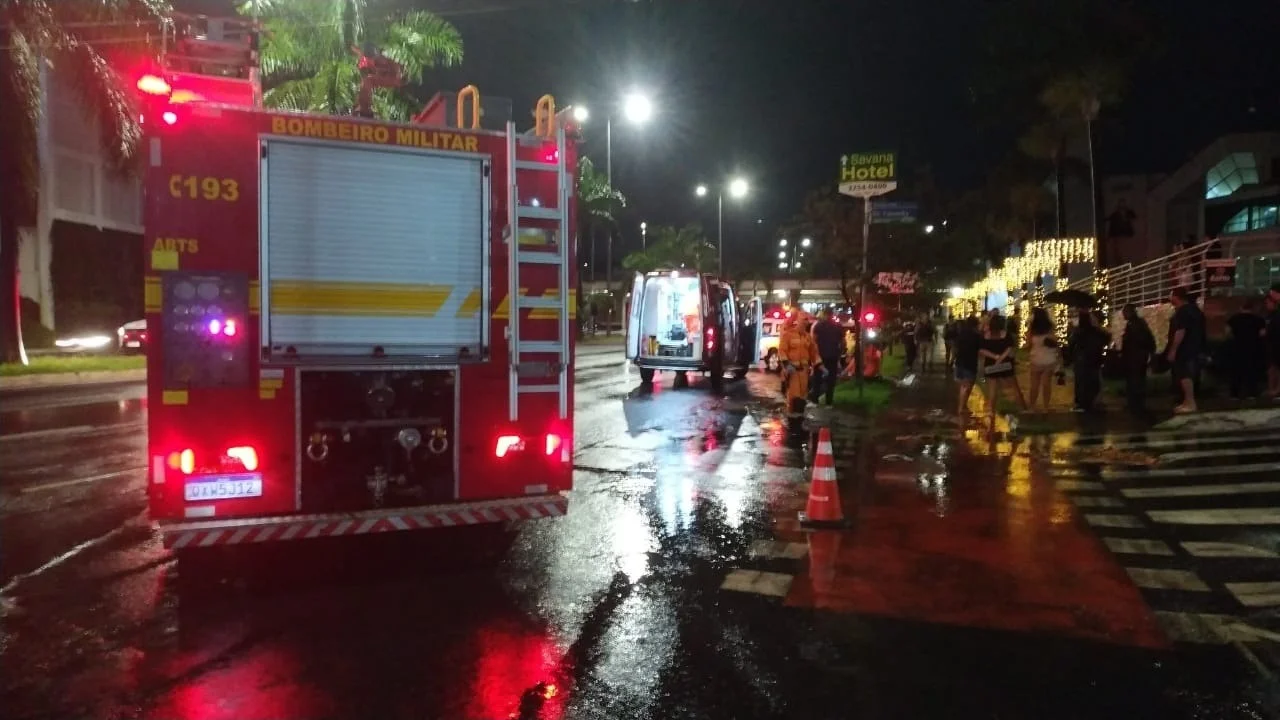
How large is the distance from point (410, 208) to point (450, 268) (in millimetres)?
467

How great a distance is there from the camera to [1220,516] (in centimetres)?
834

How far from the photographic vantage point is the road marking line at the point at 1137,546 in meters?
7.35

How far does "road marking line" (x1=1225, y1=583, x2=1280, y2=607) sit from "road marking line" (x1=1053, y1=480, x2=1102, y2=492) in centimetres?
316

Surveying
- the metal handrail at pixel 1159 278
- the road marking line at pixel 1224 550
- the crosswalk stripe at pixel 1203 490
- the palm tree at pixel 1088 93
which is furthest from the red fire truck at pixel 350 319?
the palm tree at pixel 1088 93

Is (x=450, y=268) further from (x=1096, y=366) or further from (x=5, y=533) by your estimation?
(x=1096, y=366)

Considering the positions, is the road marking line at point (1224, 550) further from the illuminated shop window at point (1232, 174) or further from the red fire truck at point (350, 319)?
the illuminated shop window at point (1232, 174)

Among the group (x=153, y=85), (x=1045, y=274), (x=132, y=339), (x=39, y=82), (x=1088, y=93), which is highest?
(x=1088, y=93)

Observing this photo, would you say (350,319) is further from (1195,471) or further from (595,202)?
(595,202)

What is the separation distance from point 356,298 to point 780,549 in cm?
369

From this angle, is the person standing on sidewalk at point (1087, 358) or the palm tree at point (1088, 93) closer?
the person standing on sidewalk at point (1087, 358)

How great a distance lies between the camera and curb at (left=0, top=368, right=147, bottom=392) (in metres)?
21.7

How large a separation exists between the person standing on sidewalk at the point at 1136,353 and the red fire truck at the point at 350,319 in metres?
10.3

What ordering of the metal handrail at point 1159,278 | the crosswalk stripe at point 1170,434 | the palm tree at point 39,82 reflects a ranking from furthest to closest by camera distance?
the palm tree at point 39,82 < the metal handrail at point 1159,278 < the crosswalk stripe at point 1170,434

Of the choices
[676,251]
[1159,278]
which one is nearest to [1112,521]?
[1159,278]
